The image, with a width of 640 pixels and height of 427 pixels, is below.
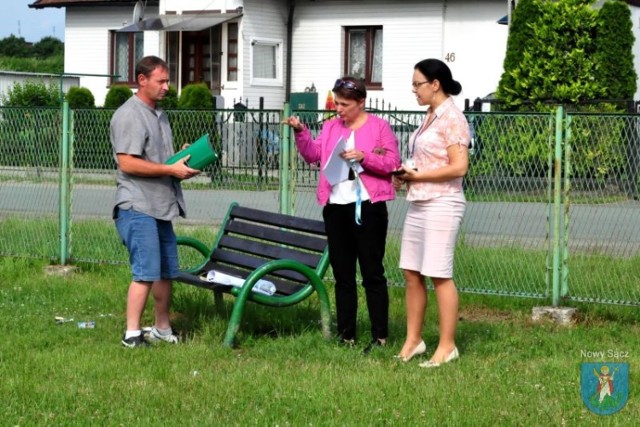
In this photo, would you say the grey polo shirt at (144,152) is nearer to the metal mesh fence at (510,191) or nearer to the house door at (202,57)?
the metal mesh fence at (510,191)

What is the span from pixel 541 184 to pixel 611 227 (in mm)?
615

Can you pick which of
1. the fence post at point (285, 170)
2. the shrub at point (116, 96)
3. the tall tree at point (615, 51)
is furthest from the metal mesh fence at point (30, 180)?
the shrub at point (116, 96)

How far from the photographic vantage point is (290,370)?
7.86 metres

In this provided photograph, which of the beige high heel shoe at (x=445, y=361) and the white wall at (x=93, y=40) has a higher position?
the white wall at (x=93, y=40)

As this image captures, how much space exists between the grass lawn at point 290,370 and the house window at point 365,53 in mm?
22446

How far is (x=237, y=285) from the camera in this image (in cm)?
910

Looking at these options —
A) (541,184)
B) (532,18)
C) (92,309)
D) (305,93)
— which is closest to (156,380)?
(92,309)

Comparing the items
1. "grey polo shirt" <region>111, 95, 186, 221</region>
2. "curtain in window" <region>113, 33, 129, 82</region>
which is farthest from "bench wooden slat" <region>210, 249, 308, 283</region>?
"curtain in window" <region>113, 33, 129, 82</region>

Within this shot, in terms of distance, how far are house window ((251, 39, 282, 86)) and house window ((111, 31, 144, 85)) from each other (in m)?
4.18

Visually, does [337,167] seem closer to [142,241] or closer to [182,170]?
[182,170]

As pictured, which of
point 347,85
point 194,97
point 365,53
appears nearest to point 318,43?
point 365,53

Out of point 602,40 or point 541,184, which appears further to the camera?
A: point 602,40

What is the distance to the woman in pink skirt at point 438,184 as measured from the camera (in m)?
8.00

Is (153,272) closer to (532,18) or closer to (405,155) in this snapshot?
(405,155)
